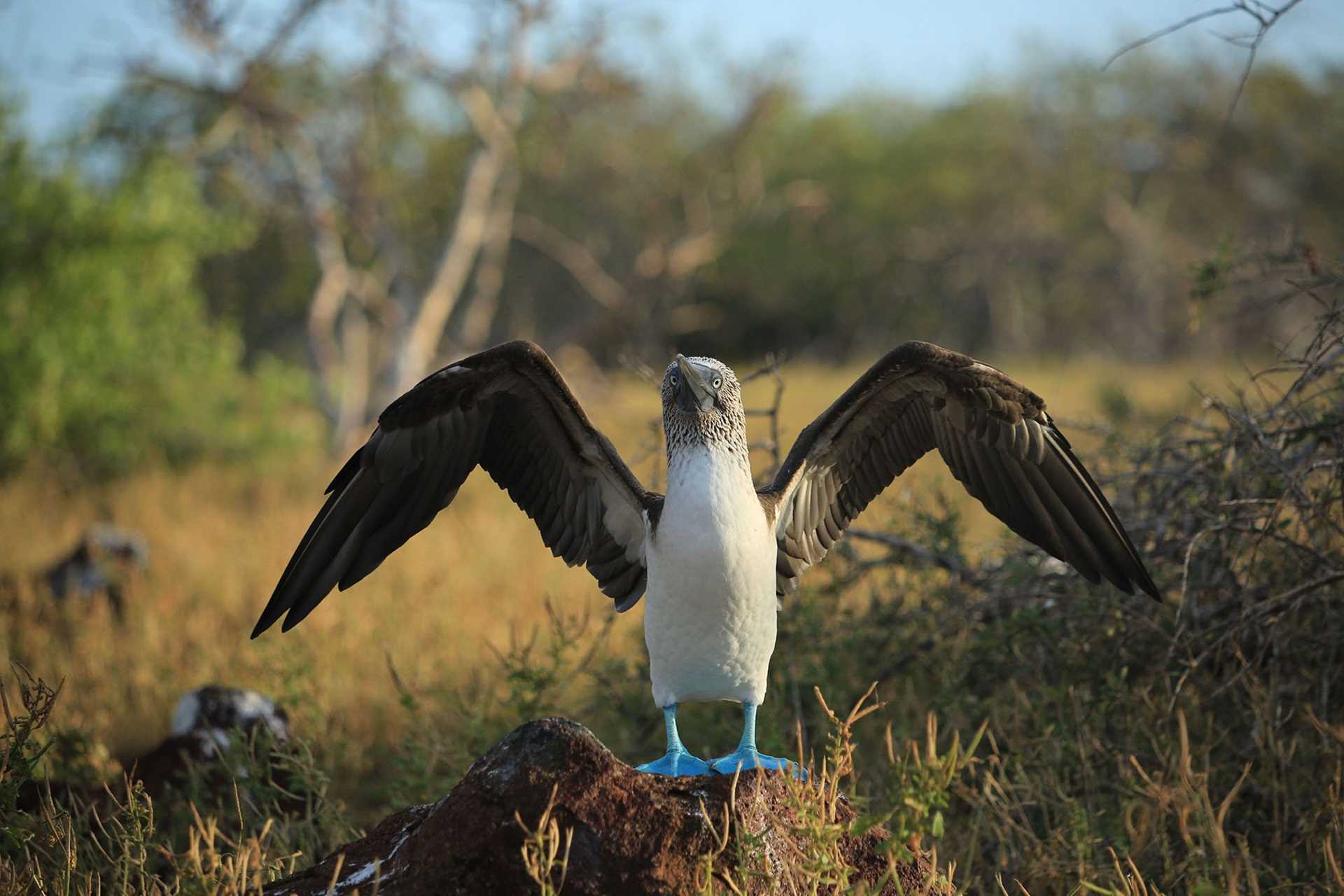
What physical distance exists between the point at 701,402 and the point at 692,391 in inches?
1.4

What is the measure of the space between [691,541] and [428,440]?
1.03 meters

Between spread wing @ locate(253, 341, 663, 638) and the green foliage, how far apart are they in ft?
29.1

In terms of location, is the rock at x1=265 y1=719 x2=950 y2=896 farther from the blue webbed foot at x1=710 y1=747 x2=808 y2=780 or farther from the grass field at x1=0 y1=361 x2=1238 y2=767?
the grass field at x1=0 y1=361 x2=1238 y2=767

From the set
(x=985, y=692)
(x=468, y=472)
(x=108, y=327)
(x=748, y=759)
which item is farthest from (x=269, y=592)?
(x=748, y=759)

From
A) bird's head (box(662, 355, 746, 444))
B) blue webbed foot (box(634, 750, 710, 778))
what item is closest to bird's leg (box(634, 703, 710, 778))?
blue webbed foot (box(634, 750, 710, 778))

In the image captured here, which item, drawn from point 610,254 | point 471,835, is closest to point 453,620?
point 471,835

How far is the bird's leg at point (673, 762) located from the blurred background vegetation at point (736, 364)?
812 mm

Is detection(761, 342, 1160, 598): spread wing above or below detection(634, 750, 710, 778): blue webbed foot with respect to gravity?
above

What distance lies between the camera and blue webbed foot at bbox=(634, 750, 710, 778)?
3254 mm

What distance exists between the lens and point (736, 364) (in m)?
24.6

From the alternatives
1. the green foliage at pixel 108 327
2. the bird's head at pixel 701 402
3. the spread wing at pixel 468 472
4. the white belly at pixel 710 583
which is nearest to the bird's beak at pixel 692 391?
the bird's head at pixel 701 402

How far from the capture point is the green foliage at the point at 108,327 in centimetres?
1133

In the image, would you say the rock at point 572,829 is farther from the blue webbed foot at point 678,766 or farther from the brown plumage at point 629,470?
the brown plumage at point 629,470

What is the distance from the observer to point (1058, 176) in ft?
87.5
